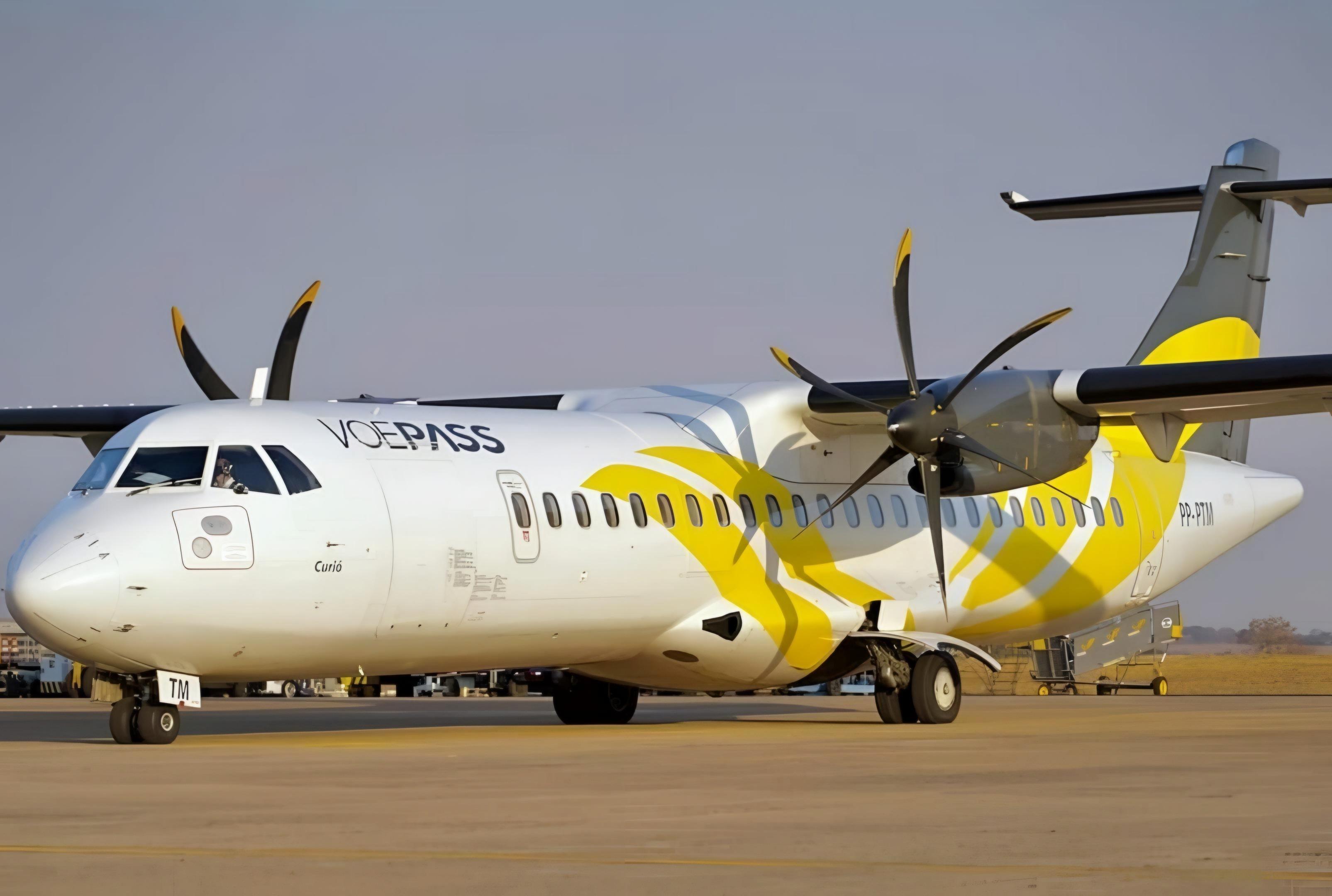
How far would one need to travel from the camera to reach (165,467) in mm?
14742

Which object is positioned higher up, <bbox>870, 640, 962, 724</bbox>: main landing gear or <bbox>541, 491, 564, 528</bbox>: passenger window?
<bbox>541, 491, 564, 528</bbox>: passenger window

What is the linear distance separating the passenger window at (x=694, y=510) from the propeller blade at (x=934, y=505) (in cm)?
232

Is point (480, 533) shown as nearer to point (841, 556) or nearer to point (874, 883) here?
point (841, 556)

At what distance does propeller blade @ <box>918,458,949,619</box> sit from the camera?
17969mm

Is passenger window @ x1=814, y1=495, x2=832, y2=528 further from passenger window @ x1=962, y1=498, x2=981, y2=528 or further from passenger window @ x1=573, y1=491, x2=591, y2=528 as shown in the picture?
passenger window @ x1=573, y1=491, x2=591, y2=528

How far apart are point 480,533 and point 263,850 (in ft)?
28.5

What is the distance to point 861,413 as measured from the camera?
19.2m

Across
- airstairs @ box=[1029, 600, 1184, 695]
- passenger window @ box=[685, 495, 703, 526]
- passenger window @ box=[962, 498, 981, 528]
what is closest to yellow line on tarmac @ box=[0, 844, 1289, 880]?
passenger window @ box=[685, 495, 703, 526]

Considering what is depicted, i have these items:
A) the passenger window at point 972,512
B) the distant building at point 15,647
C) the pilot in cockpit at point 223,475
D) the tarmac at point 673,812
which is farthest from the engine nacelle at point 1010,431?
the distant building at point 15,647

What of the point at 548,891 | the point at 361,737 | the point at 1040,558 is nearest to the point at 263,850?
the point at 548,891

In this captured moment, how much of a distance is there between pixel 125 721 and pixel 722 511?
21.5 feet

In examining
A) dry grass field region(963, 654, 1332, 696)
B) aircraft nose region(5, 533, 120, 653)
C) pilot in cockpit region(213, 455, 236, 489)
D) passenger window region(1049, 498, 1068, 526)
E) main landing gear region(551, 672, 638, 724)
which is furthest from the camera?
dry grass field region(963, 654, 1332, 696)

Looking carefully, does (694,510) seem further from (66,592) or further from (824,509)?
(66,592)

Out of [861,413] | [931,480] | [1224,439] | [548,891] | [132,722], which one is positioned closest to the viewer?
[548,891]
